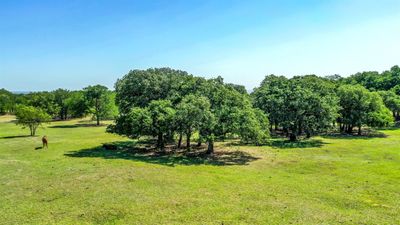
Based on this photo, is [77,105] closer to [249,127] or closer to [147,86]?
[147,86]

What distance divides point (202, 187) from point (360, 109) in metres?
50.3

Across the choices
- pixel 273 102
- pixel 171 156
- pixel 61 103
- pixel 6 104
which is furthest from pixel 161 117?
pixel 6 104

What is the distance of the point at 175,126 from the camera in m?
44.2

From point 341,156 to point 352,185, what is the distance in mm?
15042

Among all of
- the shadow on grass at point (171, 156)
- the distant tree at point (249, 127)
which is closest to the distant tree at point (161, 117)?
the shadow on grass at point (171, 156)

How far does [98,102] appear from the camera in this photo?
9781 cm

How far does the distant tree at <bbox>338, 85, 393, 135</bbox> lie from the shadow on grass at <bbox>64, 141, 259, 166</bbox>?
31220 mm

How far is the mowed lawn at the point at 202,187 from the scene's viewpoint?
21.1 metres

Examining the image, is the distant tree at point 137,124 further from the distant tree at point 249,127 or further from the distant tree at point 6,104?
the distant tree at point 6,104

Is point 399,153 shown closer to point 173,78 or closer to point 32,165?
point 173,78

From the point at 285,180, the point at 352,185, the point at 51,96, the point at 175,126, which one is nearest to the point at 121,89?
the point at 175,126

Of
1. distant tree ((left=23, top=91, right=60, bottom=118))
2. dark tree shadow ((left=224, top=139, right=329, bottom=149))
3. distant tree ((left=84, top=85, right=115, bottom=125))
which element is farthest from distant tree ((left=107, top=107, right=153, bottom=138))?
distant tree ((left=23, top=91, right=60, bottom=118))

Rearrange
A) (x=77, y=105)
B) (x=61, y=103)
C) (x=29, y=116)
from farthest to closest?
(x=61, y=103), (x=77, y=105), (x=29, y=116)

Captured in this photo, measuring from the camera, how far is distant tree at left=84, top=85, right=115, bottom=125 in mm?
96381
